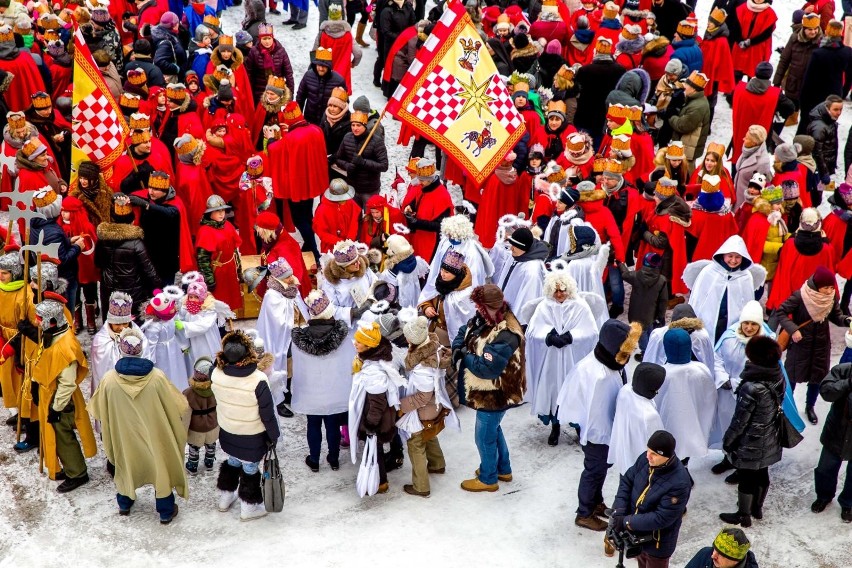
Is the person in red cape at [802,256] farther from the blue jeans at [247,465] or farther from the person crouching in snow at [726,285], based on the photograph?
the blue jeans at [247,465]

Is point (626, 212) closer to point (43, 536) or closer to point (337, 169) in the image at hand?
point (337, 169)

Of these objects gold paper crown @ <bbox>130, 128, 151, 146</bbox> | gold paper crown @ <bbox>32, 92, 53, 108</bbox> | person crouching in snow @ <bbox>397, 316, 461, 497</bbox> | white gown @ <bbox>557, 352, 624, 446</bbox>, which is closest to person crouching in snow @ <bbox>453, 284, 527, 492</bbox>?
person crouching in snow @ <bbox>397, 316, 461, 497</bbox>

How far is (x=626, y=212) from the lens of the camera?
11922 millimetres

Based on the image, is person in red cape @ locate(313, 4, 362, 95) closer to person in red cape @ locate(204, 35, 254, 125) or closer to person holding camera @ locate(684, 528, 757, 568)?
person in red cape @ locate(204, 35, 254, 125)

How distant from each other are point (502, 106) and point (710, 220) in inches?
102

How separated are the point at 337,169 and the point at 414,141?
285 centimetres

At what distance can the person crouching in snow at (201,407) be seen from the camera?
8.92 meters

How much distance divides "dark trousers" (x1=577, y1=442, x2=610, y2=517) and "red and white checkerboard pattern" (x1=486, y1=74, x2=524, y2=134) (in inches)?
171

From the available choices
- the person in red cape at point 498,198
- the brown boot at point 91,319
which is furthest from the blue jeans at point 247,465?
the person in red cape at point 498,198

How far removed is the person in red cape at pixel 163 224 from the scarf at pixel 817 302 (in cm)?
610

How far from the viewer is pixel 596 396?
27.8 ft

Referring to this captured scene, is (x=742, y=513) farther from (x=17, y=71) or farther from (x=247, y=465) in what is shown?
(x=17, y=71)

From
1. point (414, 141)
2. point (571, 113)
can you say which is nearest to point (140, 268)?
point (414, 141)

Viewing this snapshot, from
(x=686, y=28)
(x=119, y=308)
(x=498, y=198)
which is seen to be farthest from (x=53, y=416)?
(x=686, y=28)
